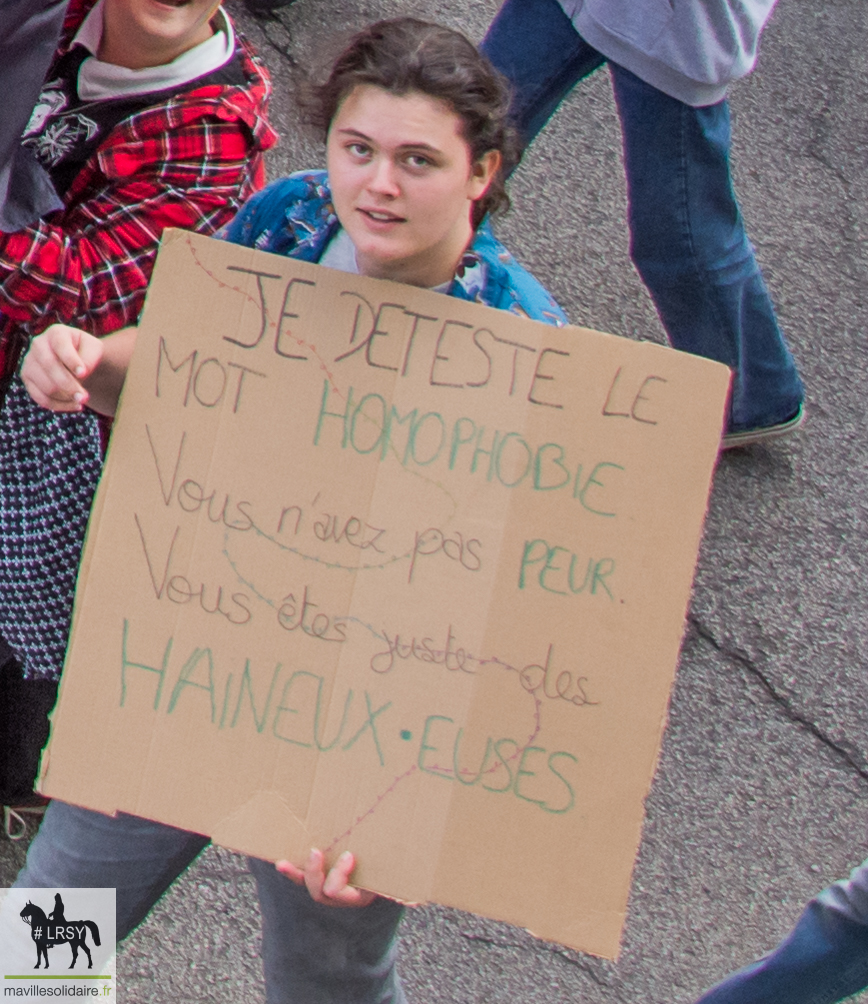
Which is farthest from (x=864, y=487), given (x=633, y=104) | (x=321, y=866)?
(x=321, y=866)

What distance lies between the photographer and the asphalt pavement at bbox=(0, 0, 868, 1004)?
7.84 ft

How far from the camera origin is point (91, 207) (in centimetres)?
180

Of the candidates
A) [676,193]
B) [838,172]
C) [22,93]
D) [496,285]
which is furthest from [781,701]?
[22,93]

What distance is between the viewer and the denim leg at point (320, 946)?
170 cm

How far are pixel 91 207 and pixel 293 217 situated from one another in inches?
13.6

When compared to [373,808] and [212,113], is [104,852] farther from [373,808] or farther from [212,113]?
[212,113]

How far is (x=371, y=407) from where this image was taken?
1430 millimetres

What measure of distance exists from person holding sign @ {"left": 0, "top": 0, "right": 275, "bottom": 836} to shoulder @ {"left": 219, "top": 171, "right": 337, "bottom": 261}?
0.61ft

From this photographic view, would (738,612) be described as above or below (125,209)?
below

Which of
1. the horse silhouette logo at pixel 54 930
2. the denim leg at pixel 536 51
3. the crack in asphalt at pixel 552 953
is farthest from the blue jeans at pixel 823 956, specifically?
the denim leg at pixel 536 51

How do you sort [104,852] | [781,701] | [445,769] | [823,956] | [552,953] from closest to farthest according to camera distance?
[445,769]
[104,852]
[823,956]
[552,953]
[781,701]

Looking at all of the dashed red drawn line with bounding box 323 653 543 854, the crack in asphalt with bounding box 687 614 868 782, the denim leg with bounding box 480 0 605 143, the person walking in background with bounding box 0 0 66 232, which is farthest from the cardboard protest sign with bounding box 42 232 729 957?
the crack in asphalt with bounding box 687 614 868 782

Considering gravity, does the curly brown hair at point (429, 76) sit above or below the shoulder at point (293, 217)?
above

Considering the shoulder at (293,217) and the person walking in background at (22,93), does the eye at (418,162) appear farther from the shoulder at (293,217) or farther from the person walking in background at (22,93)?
the person walking in background at (22,93)
